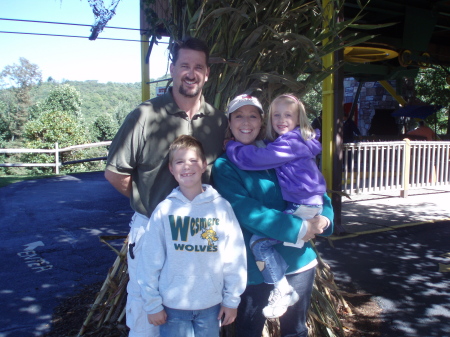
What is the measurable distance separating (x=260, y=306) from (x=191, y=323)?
40cm

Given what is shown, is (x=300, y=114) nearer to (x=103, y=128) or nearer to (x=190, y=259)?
(x=190, y=259)

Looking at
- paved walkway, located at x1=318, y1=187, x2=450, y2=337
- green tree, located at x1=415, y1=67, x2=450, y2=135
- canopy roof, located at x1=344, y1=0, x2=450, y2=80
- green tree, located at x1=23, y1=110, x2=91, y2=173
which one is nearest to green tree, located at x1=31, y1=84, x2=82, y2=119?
green tree, located at x1=23, y1=110, x2=91, y2=173

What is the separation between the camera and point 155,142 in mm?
2227

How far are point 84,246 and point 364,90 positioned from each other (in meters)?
14.0

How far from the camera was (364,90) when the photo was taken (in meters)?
17.0

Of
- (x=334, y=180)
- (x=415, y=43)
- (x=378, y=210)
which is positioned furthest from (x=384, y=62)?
(x=334, y=180)

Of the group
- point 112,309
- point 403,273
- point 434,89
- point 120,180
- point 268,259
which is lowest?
point 403,273

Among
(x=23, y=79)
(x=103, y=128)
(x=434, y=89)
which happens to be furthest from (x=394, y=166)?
(x=23, y=79)

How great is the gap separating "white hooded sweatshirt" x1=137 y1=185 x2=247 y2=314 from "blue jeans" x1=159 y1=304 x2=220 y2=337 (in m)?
0.04

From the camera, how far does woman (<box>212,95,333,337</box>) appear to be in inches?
81.7

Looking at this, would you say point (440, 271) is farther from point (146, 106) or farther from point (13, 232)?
point (13, 232)

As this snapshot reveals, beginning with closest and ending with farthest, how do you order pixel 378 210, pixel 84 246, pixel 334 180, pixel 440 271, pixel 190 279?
pixel 190 279 → pixel 440 271 → pixel 84 246 → pixel 334 180 → pixel 378 210

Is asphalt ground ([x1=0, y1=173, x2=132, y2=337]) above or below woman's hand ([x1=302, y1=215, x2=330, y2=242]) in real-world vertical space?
below

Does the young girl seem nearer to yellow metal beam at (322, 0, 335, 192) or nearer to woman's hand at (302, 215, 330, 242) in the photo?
woman's hand at (302, 215, 330, 242)
